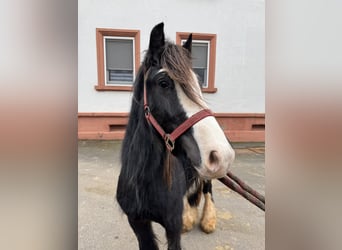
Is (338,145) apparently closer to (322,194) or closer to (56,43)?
(322,194)

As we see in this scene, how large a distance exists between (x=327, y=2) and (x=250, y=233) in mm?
1155

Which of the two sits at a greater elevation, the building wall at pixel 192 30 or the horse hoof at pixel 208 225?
the building wall at pixel 192 30

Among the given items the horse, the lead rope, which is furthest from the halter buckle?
the lead rope

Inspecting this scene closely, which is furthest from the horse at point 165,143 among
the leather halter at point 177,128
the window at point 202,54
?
the window at point 202,54

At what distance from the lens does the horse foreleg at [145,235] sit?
876 mm

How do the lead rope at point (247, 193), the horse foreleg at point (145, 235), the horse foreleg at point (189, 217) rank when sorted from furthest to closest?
the horse foreleg at point (189, 217) → the horse foreleg at point (145, 235) → the lead rope at point (247, 193)

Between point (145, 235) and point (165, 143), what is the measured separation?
1.55 feet

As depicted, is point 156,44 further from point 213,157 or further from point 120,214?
point 120,214

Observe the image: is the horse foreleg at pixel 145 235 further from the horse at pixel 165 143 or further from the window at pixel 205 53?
the window at pixel 205 53

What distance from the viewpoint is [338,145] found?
0.29 meters

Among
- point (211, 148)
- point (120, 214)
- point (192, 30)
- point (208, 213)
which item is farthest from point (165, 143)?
point (192, 30)

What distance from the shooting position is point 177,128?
0.59 m

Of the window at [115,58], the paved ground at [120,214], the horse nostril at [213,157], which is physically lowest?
the paved ground at [120,214]

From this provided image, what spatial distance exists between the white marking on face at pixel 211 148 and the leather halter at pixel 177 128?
11 millimetres
